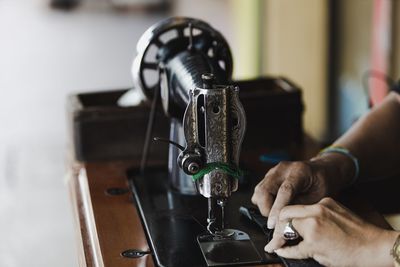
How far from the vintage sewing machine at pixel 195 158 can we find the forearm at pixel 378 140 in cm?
30

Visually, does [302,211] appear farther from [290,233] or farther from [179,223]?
[179,223]

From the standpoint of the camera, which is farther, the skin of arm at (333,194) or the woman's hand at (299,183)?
the woman's hand at (299,183)

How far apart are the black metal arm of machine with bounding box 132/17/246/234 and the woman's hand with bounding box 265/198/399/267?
0.16 metres

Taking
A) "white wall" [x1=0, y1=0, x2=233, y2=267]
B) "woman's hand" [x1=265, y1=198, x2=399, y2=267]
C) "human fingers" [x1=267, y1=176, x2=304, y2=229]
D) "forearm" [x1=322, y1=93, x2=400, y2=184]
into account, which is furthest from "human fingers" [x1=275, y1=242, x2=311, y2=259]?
"white wall" [x1=0, y1=0, x2=233, y2=267]

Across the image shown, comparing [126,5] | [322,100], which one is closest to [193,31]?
[322,100]

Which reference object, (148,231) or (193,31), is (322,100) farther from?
(148,231)

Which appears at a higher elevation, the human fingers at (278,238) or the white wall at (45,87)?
the human fingers at (278,238)

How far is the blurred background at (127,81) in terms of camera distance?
12.7 feet

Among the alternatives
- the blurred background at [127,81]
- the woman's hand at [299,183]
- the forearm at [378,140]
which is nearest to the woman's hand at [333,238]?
the woman's hand at [299,183]

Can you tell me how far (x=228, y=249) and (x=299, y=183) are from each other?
0.28 meters

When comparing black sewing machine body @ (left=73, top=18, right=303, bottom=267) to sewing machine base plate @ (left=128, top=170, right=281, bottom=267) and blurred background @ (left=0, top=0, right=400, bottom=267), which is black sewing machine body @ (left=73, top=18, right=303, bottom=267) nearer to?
sewing machine base plate @ (left=128, top=170, right=281, bottom=267)

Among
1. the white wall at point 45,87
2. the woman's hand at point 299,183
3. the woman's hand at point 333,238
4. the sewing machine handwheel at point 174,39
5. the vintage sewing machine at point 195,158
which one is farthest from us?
the white wall at point 45,87

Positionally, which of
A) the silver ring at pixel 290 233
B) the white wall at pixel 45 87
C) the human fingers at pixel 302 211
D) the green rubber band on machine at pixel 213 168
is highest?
the green rubber band on machine at pixel 213 168

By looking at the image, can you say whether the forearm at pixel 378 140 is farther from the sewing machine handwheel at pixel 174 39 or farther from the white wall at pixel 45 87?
the white wall at pixel 45 87
